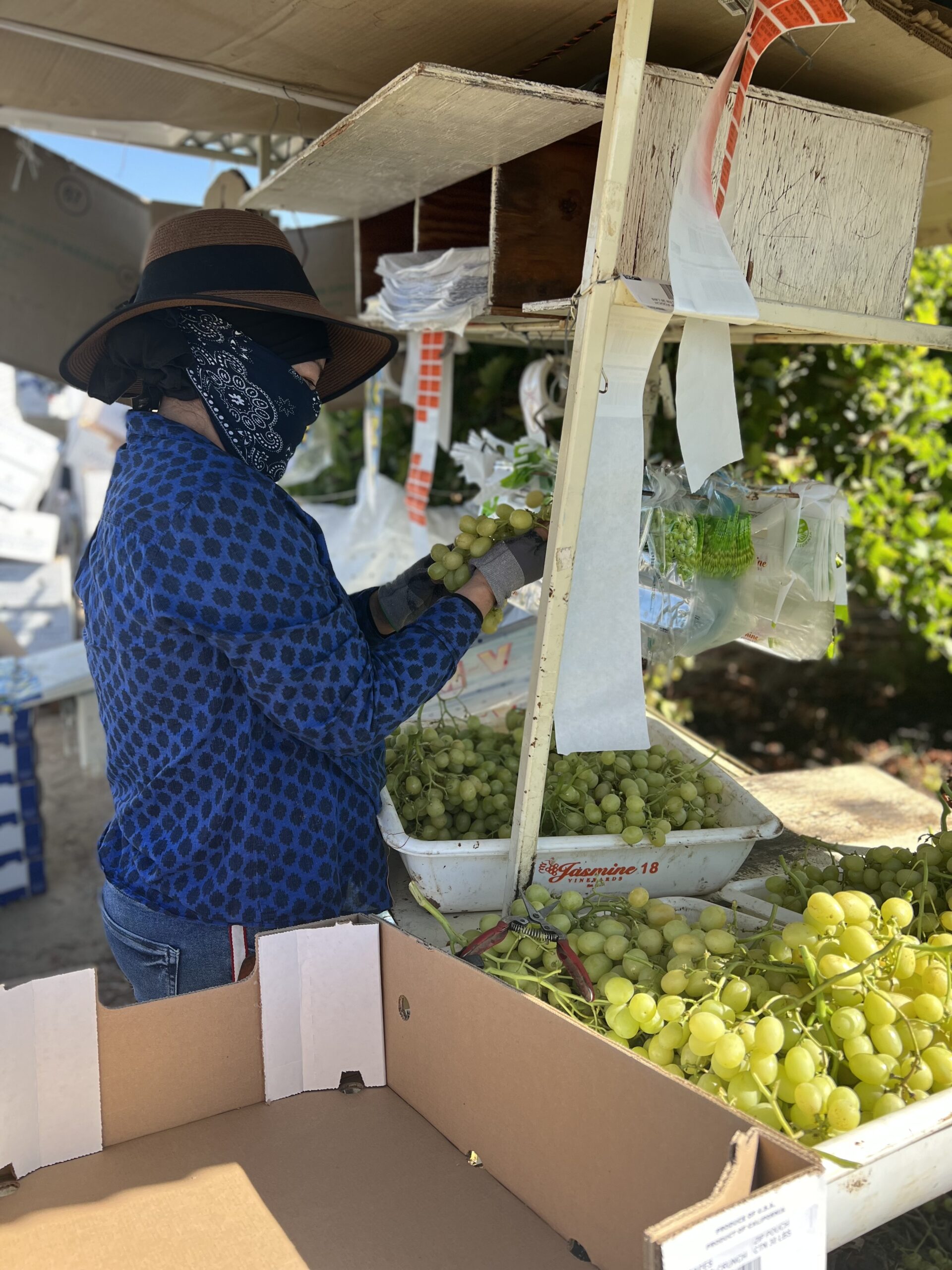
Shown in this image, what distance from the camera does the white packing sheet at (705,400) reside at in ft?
4.74

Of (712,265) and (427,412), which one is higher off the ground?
(712,265)

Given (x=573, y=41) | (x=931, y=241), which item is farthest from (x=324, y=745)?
(x=931, y=241)

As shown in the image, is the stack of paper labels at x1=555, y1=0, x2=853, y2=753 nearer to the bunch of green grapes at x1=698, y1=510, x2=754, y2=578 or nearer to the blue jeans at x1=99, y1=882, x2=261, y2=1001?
the bunch of green grapes at x1=698, y1=510, x2=754, y2=578

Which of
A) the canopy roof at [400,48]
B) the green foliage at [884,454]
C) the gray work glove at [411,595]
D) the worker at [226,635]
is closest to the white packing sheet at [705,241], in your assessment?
the canopy roof at [400,48]

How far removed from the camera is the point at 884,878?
1.65m

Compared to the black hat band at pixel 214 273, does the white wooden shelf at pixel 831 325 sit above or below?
below

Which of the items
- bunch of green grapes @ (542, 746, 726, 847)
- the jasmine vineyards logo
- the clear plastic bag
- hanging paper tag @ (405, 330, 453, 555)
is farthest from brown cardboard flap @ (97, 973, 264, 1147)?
hanging paper tag @ (405, 330, 453, 555)

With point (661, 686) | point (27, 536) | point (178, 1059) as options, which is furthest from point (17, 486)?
point (178, 1059)

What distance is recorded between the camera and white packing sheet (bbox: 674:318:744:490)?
1.45 m

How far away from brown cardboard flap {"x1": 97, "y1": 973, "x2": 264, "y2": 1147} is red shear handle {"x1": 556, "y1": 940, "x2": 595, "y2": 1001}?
420 millimetres

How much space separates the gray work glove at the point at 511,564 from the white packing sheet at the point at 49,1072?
893mm

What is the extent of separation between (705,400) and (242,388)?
2.44 ft

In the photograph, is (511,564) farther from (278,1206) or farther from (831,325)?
(278,1206)

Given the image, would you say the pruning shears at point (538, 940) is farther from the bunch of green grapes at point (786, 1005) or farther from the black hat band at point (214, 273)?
the black hat band at point (214, 273)
